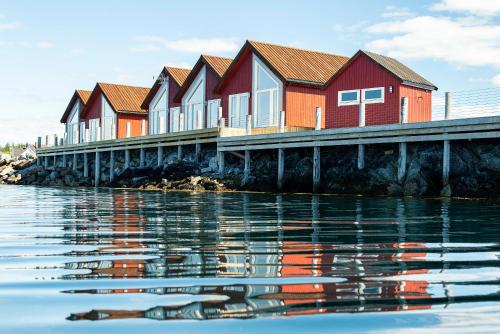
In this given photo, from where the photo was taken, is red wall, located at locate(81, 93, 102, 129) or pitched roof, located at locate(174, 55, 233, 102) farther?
red wall, located at locate(81, 93, 102, 129)

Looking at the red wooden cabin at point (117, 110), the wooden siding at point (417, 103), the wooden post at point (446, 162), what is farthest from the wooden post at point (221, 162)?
the red wooden cabin at point (117, 110)

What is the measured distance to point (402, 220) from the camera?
9922mm

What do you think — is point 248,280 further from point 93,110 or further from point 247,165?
point 93,110

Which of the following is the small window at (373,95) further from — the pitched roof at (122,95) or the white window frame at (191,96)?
the pitched roof at (122,95)

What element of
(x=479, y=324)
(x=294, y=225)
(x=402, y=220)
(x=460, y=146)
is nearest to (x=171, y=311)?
(x=479, y=324)

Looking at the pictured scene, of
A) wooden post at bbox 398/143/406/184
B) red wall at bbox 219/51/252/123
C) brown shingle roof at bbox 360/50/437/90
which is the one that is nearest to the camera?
wooden post at bbox 398/143/406/184

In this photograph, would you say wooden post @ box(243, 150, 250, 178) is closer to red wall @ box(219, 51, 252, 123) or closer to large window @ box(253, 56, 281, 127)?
large window @ box(253, 56, 281, 127)

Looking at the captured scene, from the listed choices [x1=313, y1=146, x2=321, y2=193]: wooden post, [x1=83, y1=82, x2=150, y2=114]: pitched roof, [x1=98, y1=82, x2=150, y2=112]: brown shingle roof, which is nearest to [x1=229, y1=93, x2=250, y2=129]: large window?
[x1=313, y1=146, x2=321, y2=193]: wooden post

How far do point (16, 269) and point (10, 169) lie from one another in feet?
154

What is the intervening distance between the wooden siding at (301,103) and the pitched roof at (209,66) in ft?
18.5

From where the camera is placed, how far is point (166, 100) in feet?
134

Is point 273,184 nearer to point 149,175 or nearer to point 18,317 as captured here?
point 149,175

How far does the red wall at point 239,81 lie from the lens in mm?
33344

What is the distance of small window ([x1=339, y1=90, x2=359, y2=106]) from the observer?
94.0ft
